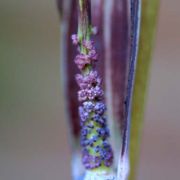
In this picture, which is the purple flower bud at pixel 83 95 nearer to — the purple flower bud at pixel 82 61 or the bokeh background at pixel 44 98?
the purple flower bud at pixel 82 61

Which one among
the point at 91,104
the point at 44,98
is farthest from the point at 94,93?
the point at 44,98

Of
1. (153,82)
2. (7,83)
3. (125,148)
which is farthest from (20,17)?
(125,148)

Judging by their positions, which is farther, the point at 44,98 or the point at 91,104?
the point at 44,98

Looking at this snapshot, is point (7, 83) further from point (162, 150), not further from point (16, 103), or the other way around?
point (162, 150)

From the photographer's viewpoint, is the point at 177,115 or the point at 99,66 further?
the point at 177,115

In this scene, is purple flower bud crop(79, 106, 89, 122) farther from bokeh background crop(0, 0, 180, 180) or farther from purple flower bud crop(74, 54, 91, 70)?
bokeh background crop(0, 0, 180, 180)

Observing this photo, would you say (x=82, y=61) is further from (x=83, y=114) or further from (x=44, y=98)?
(x=44, y=98)
